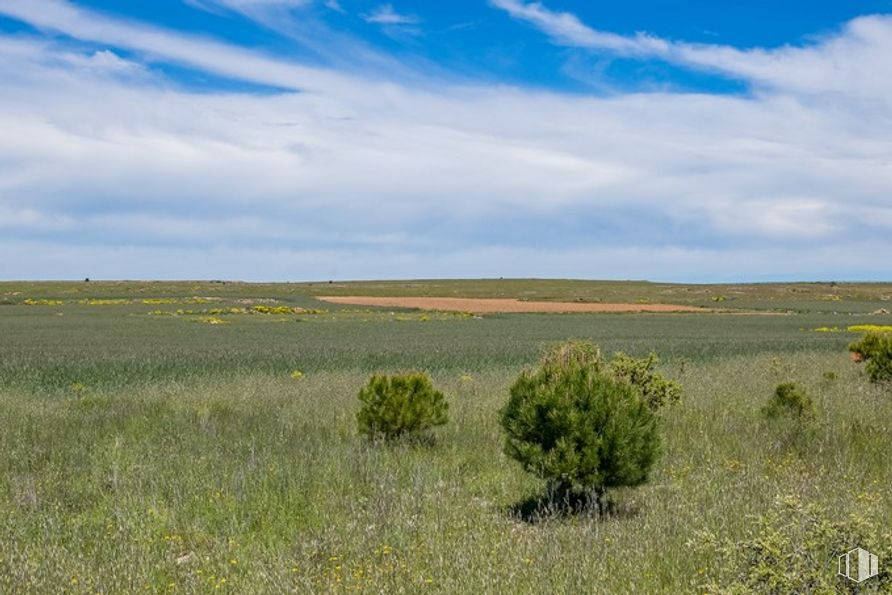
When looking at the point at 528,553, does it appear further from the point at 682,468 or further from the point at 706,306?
the point at 706,306

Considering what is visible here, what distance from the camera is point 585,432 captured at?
27.5 feet

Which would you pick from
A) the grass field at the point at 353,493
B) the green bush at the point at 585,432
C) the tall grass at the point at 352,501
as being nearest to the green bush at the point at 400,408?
the tall grass at the point at 352,501

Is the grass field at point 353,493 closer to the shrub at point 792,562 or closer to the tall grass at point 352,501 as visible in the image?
the tall grass at point 352,501

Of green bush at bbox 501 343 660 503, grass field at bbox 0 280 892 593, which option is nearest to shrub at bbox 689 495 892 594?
grass field at bbox 0 280 892 593

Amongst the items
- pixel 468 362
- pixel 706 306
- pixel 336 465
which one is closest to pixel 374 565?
pixel 336 465

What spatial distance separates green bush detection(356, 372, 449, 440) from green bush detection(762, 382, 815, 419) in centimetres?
603

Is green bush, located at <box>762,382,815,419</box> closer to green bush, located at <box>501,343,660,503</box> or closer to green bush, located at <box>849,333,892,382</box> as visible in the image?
green bush, located at <box>501,343,660,503</box>

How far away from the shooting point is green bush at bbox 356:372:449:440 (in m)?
13.0

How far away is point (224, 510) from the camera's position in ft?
27.9

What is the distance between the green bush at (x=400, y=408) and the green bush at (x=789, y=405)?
19.8 feet

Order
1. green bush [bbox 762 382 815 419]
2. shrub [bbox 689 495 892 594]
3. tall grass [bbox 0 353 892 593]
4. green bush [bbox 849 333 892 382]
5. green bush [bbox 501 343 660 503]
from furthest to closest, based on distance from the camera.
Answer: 1. green bush [bbox 849 333 892 382]
2. green bush [bbox 762 382 815 419]
3. green bush [bbox 501 343 660 503]
4. tall grass [bbox 0 353 892 593]
5. shrub [bbox 689 495 892 594]

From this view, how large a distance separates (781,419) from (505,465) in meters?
5.72

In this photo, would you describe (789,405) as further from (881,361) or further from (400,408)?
(881,361)

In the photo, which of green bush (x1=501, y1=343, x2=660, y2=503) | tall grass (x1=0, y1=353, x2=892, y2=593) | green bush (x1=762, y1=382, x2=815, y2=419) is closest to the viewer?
tall grass (x1=0, y1=353, x2=892, y2=593)
